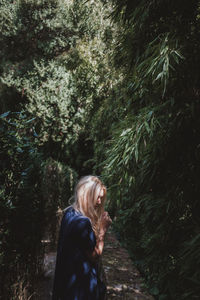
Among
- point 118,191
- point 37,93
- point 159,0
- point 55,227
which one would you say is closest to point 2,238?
point 118,191

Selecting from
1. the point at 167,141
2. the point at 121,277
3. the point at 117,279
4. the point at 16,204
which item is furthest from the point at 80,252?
the point at 121,277

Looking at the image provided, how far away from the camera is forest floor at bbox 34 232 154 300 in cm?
352

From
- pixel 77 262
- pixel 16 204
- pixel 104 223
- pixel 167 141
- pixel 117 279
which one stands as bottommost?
pixel 117 279

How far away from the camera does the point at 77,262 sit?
1604 mm

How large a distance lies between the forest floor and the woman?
62.8 inches

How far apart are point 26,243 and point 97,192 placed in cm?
144

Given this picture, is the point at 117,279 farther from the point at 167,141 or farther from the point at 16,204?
the point at 167,141

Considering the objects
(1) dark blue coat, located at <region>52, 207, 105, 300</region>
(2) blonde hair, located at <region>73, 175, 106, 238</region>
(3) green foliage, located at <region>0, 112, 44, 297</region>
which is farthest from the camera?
(3) green foliage, located at <region>0, 112, 44, 297</region>

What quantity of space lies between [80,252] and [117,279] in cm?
291

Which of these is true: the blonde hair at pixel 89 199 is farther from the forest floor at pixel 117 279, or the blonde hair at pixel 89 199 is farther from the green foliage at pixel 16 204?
the forest floor at pixel 117 279

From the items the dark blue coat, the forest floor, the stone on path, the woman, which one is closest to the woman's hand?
the woman

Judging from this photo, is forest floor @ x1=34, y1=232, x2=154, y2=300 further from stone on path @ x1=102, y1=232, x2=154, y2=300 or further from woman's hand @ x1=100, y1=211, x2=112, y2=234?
woman's hand @ x1=100, y1=211, x2=112, y2=234

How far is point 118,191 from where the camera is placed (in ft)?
9.47

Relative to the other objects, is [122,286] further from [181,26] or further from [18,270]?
[181,26]
